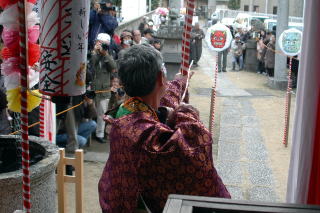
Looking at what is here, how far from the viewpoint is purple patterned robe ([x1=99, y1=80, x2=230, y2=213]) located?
2143 mm

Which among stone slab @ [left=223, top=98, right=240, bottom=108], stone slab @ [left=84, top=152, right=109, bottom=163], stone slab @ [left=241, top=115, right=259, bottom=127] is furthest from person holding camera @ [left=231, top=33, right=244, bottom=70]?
stone slab @ [left=84, top=152, right=109, bottom=163]

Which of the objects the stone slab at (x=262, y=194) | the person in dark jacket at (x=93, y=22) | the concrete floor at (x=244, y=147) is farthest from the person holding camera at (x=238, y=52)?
the stone slab at (x=262, y=194)

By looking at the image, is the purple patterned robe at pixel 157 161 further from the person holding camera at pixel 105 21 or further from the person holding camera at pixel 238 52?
the person holding camera at pixel 238 52

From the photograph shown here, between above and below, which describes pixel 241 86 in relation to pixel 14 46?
below

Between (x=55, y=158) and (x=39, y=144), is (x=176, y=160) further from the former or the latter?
(x=39, y=144)

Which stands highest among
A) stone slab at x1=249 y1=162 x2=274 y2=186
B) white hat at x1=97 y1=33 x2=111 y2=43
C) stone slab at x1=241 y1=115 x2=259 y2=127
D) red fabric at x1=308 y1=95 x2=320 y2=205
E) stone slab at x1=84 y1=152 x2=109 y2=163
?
white hat at x1=97 y1=33 x2=111 y2=43

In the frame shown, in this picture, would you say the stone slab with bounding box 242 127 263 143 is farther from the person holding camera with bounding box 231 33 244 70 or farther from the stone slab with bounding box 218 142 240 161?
the person holding camera with bounding box 231 33 244 70

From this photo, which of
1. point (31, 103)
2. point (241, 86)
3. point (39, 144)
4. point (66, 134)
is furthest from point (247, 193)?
point (241, 86)

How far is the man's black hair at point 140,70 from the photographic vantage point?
2.24 meters

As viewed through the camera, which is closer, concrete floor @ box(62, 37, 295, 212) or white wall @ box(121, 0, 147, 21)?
concrete floor @ box(62, 37, 295, 212)

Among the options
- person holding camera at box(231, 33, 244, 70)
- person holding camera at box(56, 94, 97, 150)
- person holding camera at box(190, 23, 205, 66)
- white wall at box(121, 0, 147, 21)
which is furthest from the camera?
white wall at box(121, 0, 147, 21)

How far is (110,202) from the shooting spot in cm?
233

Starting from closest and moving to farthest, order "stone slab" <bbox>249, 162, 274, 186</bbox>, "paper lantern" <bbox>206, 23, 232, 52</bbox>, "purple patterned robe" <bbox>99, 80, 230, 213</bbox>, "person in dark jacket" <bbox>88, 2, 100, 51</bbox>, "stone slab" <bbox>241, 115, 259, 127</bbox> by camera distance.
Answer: "purple patterned robe" <bbox>99, 80, 230, 213</bbox> < "stone slab" <bbox>249, 162, 274, 186</bbox> < "person in dark jacket" <bbox>88, 2, 100, 51</bbox> < "paper lantern" <bbox>206, 23, 232, 52</bbox> < "stone slab" <bbox>241, 115, 259, 127</bbox>

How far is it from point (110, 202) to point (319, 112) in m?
1.50
